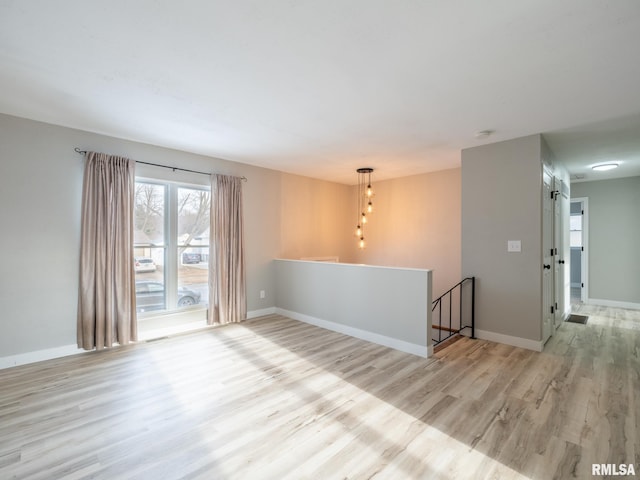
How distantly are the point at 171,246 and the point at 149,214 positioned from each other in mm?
535

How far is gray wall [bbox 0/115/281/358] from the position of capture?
10.4ft

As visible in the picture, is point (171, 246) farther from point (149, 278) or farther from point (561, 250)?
point (561, 250)

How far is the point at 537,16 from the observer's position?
172 cm

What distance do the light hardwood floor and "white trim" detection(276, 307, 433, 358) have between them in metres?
0.13

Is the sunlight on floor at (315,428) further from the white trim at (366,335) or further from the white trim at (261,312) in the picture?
the white trim at (261,312)

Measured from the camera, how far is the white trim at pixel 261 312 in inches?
203

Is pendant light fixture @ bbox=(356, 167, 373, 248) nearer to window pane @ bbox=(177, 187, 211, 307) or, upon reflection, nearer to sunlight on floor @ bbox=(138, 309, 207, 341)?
window pane @ bbox=(177, 187, 211, 307)

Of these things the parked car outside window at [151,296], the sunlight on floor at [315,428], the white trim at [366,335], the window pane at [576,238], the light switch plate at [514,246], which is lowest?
the sunlight on floor at [315,428]

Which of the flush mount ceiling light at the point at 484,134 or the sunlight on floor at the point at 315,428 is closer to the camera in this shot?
the sunlight on floor at the point at 315,428

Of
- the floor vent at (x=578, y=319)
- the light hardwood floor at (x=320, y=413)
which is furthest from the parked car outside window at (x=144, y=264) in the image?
the floor vent at (x=578, y=319)

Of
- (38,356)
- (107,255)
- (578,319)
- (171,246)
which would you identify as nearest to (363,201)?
(171,246)

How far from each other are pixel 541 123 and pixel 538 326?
7.80ft

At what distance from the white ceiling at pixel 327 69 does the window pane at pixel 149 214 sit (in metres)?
0.72

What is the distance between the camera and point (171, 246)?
4383mm
